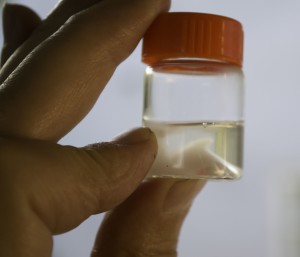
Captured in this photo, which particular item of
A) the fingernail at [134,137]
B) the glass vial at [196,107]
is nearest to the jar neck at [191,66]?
the glass vial at [196,107]

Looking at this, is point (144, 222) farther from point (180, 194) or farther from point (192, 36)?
point (192, 36)

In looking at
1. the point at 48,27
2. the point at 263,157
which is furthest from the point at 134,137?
the point at 263,157

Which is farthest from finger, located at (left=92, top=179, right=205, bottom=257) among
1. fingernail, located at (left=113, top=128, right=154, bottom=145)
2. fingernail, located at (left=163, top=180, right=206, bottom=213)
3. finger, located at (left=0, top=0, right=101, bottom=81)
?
finger, located at (left=0, top=0, right=101, bottom=81)

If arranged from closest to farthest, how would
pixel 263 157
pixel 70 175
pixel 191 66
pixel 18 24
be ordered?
pixel 70 175
pixel 191 66
pixel 18 24
pixel 263 157

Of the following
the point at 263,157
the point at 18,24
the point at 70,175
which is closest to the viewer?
the point at 70,175

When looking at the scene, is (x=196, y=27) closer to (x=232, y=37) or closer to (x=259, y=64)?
(x=232, y=37)

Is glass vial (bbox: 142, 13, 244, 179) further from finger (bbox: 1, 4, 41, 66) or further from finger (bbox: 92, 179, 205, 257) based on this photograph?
finger (bbox: 1, 4, 41, 66)

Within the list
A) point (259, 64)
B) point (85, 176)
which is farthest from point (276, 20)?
point (85, 176)
